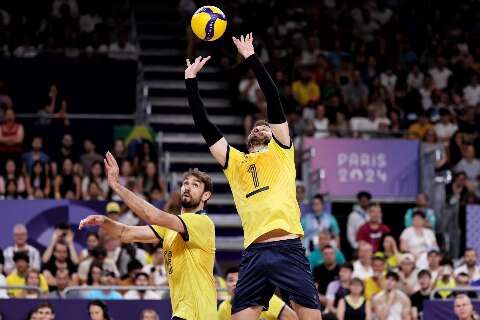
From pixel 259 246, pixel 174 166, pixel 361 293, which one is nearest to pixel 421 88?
pixel 174 166

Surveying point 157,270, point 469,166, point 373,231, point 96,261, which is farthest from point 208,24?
point 469,166

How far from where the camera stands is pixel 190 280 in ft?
32.0

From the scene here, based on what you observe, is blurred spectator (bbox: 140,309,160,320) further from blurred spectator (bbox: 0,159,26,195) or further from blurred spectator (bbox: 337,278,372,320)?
blurred spectator (bbox: 0,159,26,195)

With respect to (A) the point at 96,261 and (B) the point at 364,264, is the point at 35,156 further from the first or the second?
(B) the point at 364,264

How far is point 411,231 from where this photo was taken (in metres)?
20.0

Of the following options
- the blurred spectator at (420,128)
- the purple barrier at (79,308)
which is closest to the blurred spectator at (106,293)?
the purple barrier at (79,308)

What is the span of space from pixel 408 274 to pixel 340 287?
1.47 meters

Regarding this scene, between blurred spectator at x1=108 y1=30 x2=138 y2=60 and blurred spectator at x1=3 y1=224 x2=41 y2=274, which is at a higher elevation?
blurred spectator at x1=108 y1=30 x2=138 y2=60

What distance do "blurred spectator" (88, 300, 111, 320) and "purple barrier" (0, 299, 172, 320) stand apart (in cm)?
42

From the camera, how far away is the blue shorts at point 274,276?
9688mm

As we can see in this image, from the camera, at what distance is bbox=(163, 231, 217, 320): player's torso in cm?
970

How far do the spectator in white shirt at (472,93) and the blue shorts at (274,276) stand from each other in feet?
54.7

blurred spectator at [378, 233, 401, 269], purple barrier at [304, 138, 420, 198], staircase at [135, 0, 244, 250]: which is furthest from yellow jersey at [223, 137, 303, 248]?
purple barrier at [304, 138, 420, 198]

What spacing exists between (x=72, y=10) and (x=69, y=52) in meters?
1.47
